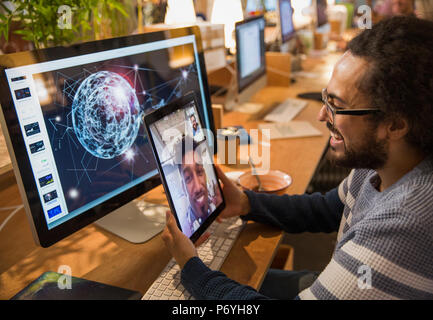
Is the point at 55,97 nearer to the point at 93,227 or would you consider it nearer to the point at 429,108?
the point at 93,227

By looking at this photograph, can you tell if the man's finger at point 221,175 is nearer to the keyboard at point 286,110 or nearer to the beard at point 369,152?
the beard at point 369,152

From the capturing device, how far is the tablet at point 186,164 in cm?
84

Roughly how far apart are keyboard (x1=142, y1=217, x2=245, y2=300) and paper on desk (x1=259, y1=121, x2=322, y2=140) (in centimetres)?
76

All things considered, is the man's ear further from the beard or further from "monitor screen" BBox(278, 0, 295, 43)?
"monitor screen" BBox(278, 0, 295, 43)

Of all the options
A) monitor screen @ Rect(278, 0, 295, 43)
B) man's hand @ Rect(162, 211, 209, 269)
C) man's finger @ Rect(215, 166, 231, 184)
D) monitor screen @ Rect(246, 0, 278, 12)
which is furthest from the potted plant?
monitor screen @ Rect(246, 0, 278, 12)

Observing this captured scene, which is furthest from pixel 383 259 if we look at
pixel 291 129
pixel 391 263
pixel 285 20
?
pixel 285 20

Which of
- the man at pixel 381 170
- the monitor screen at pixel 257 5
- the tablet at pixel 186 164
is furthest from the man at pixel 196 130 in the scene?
the monitor screen at pixel 257 5

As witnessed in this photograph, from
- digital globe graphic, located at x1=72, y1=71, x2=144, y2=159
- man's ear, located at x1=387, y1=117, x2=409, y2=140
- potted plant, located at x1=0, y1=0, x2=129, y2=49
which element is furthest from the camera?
potted plant, located at x1=0, y1=0, x2=129, y2=49

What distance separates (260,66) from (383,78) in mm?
1567

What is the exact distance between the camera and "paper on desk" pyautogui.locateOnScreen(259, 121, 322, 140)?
5.87 feet

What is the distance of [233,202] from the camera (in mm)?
1101

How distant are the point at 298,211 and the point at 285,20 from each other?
6.86 feet

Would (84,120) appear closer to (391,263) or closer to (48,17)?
(48,17)

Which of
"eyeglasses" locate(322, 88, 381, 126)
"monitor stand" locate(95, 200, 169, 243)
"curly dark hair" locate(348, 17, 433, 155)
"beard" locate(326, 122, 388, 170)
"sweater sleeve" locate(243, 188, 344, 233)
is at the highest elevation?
"curly dark hair" locate(348, 17, 433, 155)
